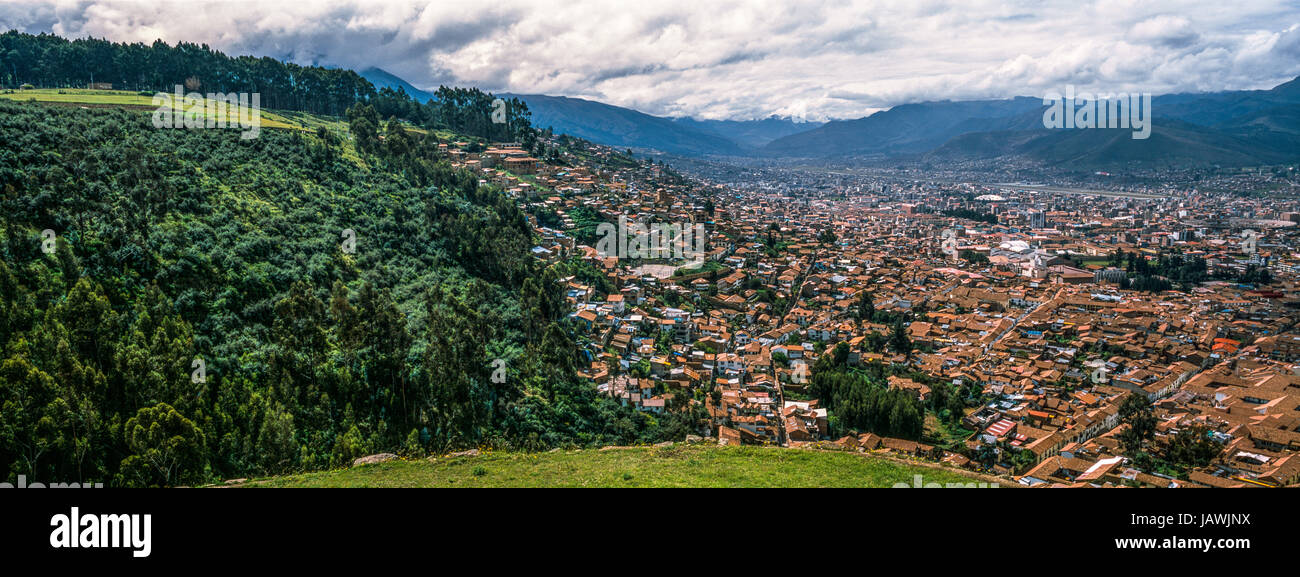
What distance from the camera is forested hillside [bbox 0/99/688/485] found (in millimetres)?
14086

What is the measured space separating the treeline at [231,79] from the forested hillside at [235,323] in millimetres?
23219

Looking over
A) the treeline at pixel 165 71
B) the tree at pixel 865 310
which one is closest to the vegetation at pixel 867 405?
the tree at pixel 865 310

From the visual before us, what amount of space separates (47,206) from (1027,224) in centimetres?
10475

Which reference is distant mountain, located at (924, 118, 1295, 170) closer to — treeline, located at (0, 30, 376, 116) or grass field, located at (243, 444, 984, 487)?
treeline, located at (0, 30, 376, 116)

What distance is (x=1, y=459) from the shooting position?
12.5 m

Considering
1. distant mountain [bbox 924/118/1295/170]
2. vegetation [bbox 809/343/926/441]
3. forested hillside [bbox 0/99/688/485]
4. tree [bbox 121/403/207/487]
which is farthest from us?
distant mountain [bbox 924/118/1295/170]

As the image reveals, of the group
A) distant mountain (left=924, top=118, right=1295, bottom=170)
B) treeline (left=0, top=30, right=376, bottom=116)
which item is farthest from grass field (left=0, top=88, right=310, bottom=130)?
distant mountain (left=924, top=118, right=1295, bottom=170)

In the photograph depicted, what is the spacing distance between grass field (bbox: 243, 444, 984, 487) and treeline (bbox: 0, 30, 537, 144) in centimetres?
5677

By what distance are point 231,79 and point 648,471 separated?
2543 inches

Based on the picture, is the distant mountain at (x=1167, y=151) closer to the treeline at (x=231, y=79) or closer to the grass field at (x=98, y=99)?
the treeline at (x=231, y=79)

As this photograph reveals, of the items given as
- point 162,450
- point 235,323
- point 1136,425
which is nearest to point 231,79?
point 235,323

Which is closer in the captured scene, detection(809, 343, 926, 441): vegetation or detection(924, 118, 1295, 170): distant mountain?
detection(809, 343, 926, 441): vegetation

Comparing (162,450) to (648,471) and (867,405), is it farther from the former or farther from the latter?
(867,405)

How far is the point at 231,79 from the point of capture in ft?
191
